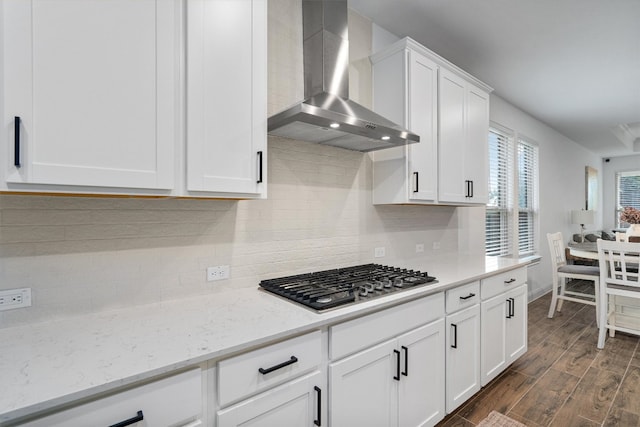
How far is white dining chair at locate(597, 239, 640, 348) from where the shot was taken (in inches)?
122

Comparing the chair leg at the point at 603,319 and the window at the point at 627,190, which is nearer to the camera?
the chair leg at the point at 603,319

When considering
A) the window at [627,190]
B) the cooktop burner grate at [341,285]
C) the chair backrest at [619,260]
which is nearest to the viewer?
the cooktop burner grate at [341,285]

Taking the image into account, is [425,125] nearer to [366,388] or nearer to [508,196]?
[366,388]

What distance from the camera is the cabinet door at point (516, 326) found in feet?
8.69

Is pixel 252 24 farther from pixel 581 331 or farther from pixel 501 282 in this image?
pixel 581 331

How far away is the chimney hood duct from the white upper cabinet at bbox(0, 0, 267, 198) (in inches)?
14.3

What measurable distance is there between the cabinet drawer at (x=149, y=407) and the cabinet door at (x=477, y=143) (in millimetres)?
2679

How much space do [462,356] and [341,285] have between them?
3.52 ft

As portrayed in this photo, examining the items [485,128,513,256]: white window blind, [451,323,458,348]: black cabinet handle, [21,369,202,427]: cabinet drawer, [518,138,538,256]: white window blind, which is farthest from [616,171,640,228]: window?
[21,369,202,427]: cabinet drawer

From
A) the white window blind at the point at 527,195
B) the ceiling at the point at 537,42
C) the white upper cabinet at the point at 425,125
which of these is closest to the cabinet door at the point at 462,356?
the white upper cabinet at the point at 425,125

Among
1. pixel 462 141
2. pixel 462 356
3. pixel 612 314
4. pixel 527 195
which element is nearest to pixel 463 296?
pixel 462 356

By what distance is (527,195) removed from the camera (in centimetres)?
509

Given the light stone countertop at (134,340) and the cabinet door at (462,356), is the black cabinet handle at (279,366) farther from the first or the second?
the cabinet door at (462,356)

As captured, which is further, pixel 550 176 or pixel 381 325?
pixel 550 176
